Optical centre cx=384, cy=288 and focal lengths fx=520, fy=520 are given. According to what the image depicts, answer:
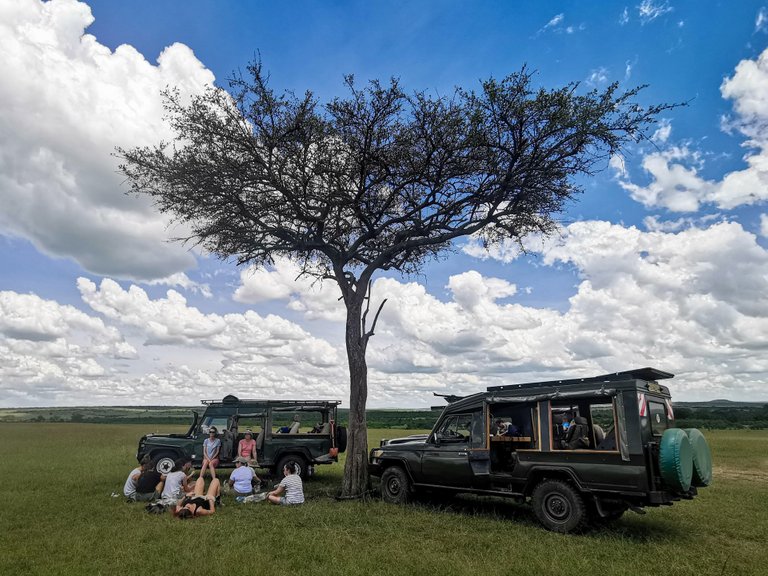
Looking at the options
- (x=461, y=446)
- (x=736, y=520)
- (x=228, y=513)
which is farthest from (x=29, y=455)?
(x=736, y=520)

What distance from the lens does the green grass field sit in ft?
25.5

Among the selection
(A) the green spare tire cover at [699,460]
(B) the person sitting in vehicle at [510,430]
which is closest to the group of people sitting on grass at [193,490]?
(B) the person sitting in vehicle at [510,430]

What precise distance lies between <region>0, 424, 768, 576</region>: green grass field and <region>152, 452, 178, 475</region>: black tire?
2.24m

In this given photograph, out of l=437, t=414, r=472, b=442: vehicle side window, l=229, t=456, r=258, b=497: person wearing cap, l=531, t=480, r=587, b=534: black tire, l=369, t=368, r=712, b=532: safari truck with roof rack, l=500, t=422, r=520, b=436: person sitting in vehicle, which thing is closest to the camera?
l=369, t=368, r=712, b=532: safari truck with roof rack

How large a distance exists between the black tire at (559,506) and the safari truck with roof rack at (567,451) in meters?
0.02

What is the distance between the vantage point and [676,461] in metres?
9.08

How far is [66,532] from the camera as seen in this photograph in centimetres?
988

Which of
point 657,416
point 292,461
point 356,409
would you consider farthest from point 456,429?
point 292,461

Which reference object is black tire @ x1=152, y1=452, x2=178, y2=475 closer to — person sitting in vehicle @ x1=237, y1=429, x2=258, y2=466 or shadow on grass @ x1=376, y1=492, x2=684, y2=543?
person sitting in vehicle @ x1=237, y1=429, x2=258, y2=466

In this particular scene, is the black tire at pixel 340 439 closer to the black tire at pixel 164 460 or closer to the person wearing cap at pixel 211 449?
the person wearing cap at pixel 211 449

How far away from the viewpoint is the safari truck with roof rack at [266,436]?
16.5 m

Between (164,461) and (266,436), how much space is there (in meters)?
3.35

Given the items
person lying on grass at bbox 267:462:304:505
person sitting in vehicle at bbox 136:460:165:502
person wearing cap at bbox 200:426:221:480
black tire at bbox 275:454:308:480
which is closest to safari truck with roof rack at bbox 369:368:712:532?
person lying on grass at bbox 267:462:304:505

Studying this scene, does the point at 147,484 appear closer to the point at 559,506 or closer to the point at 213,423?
the point at 213,423
